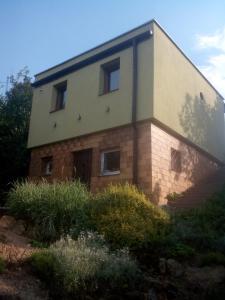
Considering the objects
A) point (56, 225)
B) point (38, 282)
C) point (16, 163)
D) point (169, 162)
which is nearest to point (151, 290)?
point (38, 282)

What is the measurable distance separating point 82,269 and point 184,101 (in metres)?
10.4

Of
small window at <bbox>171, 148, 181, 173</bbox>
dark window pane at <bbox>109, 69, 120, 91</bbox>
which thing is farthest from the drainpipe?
small window at <bbox>171, 148, 181, 173</bbox>

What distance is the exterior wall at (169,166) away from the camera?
37.9ft

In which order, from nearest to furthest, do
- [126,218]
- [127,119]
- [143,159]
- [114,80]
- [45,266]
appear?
1. [45,266]
2. [126,218]
3. [143,159]
4. [127,119]
5. [114,80]

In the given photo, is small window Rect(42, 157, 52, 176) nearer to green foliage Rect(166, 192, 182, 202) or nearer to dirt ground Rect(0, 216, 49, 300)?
green foliage Rect(166, 192, 182, 202)

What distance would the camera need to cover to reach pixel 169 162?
12.4m

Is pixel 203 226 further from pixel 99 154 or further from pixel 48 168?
pixel 48 168

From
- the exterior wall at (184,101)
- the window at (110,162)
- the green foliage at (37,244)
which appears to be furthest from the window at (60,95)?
the green foliage at (37,244)

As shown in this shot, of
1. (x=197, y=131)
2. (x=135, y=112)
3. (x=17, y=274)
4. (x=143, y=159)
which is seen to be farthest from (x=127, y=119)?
(x=17, y=274)

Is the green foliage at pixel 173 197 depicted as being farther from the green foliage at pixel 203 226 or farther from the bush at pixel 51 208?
the bush at pixel 51 208

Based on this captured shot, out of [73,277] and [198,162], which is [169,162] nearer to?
[198,162]

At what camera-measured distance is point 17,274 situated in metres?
5.49

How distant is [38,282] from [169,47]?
10931 mm

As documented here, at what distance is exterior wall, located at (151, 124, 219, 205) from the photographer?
11.5 metres
